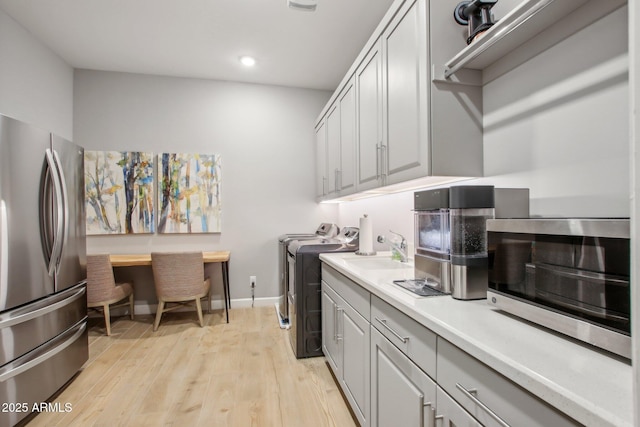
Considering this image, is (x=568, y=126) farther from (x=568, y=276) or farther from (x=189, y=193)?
(x=189, y=193)

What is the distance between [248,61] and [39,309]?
280cm

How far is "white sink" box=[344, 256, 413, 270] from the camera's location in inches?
72.6

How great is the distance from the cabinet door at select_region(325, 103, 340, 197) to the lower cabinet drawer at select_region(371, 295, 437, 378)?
1711mm

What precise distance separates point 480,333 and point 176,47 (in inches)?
137

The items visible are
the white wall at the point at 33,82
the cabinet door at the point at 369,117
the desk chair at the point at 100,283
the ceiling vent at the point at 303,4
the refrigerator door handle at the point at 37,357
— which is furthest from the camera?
the desk chair at the point at 100,283

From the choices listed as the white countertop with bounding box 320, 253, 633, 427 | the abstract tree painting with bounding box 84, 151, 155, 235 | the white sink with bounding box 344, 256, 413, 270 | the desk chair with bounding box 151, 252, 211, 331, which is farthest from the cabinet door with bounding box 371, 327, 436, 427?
the abstract tree painting with bounding box 84, 151, 155, 235

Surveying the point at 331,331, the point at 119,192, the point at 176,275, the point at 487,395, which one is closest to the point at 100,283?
the point at 176,275

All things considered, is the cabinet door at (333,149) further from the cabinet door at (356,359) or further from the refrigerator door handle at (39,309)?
the refrigerator door handle at (39,309)

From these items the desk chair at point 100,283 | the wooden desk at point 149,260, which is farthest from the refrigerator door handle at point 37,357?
the wooden desk at point 149,260

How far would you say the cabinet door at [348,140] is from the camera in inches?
94.0

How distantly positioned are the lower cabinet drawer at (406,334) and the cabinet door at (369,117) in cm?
89

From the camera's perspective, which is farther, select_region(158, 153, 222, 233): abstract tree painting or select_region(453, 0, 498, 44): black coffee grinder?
select_region(158, 153, 222, 233): abstract tree painting

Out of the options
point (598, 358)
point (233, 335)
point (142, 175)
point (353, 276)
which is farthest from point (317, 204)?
point (598, 358)

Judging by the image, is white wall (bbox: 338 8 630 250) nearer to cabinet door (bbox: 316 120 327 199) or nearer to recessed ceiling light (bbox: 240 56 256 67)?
cabinet door (bbox: 316 120 327 199)
